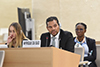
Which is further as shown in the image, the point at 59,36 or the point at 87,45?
A: the point at 87,45

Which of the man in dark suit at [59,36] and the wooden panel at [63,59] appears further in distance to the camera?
the man in dark suit at [59,36]

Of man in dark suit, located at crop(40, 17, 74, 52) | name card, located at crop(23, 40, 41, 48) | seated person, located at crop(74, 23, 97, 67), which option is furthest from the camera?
seated person, located at crop(74, 23, 97, 67)

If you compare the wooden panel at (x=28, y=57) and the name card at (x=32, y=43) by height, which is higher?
the name card at (x=32, y=43)

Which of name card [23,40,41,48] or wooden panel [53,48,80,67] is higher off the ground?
name card [23,40,41,48]

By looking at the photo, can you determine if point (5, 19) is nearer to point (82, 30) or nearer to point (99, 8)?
point (99, 8)

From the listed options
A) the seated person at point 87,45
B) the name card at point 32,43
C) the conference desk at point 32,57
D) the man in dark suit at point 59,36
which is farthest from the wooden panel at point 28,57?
the seated person at point 87,45

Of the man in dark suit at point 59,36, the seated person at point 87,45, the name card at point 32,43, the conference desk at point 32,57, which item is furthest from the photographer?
the seated person at point 87,45

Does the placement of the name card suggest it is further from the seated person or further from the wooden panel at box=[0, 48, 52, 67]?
the seated person

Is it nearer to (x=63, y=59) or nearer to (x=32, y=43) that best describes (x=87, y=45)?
(x=63, y=59)

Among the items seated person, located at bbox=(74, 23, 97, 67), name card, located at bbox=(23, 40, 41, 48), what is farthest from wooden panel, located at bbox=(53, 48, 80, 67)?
seated person, located at bbox=(74, 23, 97, 67)

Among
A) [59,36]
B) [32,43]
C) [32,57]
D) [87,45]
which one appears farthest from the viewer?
[87,45]

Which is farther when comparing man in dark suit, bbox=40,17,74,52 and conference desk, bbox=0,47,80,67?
man in dark suit, bbox=40,17,74,52

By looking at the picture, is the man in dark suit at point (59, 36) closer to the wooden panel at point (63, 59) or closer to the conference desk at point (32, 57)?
the wooden panel at point (63, 59)

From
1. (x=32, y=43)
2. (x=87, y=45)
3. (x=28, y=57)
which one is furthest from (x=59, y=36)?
(x=28, y=57)
